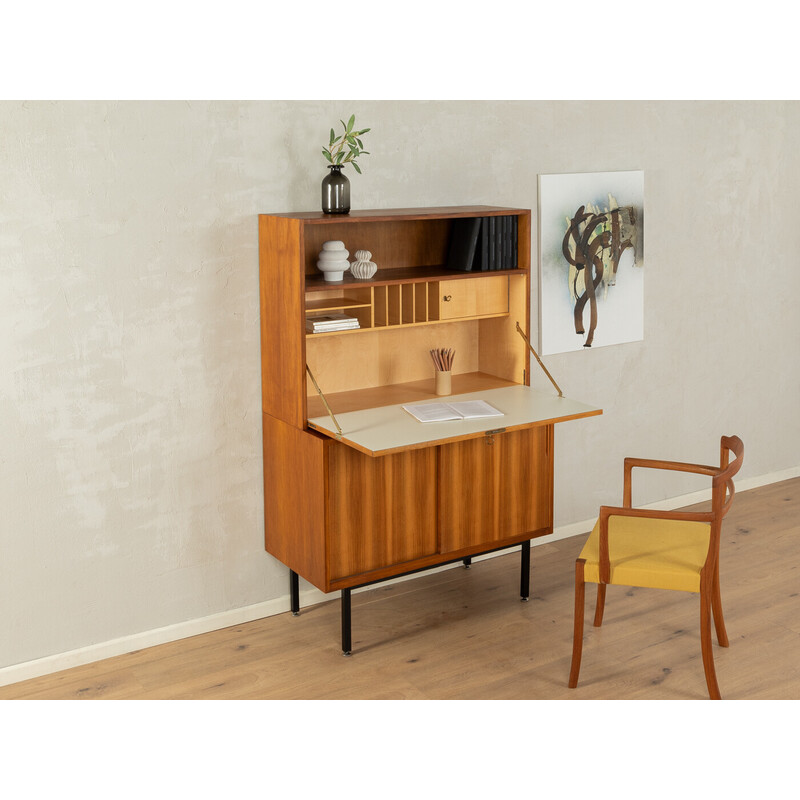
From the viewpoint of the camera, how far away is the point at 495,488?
14.1ft

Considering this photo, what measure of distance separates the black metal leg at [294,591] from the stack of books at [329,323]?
1.09 m

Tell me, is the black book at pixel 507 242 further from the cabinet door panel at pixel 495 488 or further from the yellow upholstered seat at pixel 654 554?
the yellow upholstered seat at pixel 654 554

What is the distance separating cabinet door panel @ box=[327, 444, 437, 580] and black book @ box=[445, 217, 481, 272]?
0.80 metres

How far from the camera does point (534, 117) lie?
4637mm

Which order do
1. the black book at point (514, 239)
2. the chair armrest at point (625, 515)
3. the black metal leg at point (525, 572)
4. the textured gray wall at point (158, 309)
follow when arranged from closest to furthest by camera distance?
the chair armrest at point (625, 515), the textured gray wall at point (158, 309), the black book at point (514, 239), the black metal leg at point (525, 572)

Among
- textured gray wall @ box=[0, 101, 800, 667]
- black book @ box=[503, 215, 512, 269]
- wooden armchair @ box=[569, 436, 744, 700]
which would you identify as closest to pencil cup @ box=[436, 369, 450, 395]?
black book @ box=[503, 215, 512, 269]

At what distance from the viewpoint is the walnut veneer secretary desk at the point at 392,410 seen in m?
3.89

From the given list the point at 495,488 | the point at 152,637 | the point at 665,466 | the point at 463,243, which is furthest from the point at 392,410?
the point at 152,637

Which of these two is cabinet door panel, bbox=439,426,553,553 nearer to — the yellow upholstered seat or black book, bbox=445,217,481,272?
the yellow upholstered seat

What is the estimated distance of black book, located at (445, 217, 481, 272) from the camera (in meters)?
4.21

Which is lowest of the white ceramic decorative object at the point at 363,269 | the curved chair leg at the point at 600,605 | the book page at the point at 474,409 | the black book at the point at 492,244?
the curved chair leg at the point at 600,605

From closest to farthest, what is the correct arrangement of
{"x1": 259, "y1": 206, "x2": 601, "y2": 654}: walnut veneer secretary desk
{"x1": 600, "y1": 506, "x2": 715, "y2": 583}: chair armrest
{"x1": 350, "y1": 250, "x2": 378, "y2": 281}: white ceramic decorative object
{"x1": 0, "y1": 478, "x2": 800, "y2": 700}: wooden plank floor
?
{"x1": 600, "y1": 506, "x2": 715, "y2": 583}: chair armrest < {"x1": 0, "y1": 478, "x2": 800, "y2": 700}: wooden plank floor < {"x1": 259, "y1": 206, "x2": 601, "y2": 654}: walnut veneer secretary desk < {"x1": 350, "y1": 250, "x2": 378, "y2": 281}: white ceramic decorative object

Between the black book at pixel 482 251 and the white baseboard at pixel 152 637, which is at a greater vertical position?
the black book at pixel 482 251

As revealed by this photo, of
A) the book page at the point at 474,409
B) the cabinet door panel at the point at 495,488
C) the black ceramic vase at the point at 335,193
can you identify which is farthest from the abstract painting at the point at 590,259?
the black ceramic vase at the point at 335,193
